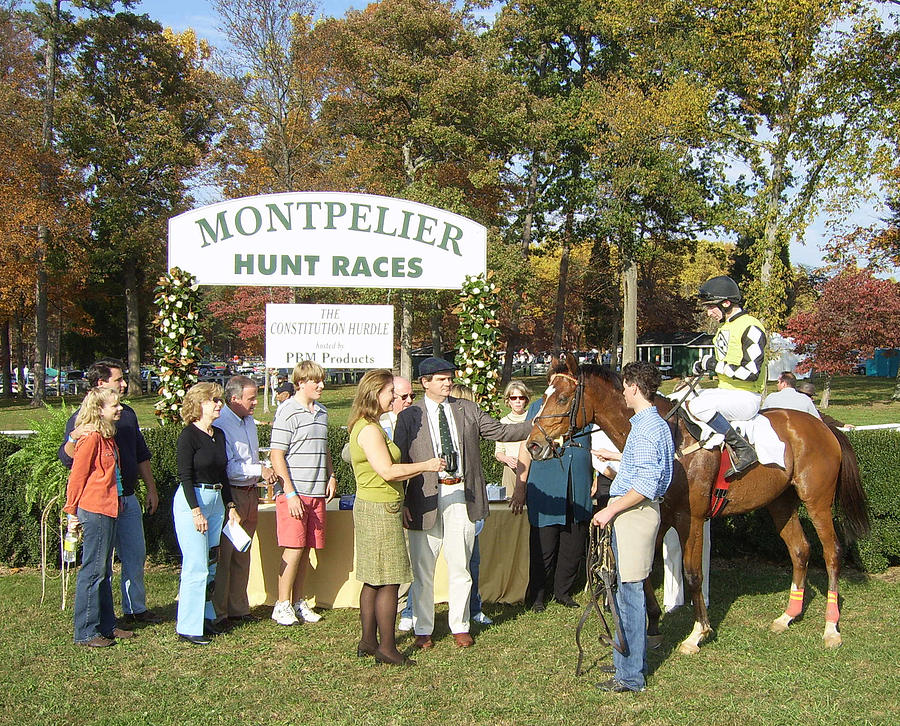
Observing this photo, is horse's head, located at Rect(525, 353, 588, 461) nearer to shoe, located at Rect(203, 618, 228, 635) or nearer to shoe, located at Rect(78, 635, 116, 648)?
shoe, located at Rect(203, 618, 228, 635)

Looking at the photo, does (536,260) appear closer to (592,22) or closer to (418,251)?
(592,22)

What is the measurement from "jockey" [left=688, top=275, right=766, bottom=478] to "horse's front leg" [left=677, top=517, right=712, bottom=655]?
489 mm

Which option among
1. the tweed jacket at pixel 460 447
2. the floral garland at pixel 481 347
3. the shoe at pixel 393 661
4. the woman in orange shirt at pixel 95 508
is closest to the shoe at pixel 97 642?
the woman in orange shirt at pixel 95 508

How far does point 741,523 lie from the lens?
756 cm


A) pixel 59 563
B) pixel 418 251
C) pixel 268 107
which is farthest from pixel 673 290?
pixel 59 563

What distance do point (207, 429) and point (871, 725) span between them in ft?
14.7

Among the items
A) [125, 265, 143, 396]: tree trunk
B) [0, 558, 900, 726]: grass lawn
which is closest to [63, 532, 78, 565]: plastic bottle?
[0, 558, 900, 726]: grass lawn

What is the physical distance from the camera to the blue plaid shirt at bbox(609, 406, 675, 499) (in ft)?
13.8

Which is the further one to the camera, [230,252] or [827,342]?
[827,342]

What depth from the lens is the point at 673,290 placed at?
162 feet

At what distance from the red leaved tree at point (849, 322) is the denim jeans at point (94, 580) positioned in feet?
82.5

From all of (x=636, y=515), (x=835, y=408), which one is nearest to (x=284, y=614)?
(x=636, y=515)

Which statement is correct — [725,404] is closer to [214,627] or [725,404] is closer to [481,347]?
[214,627]

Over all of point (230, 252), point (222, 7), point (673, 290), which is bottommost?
point (230, 252)
